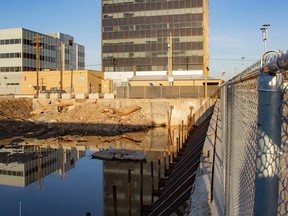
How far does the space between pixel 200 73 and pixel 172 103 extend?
27.5 meters

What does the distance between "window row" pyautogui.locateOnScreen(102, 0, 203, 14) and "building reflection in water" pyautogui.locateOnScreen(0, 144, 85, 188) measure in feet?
162

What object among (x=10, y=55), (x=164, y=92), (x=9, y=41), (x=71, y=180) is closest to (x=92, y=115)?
(x=164, y=92)

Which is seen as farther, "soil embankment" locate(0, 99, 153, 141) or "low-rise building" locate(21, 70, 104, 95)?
"low-rise building" locate(21, 70, 104, 95)

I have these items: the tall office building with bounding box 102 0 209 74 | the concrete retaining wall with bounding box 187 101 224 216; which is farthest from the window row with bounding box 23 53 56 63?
the concrete retaining wall with bounding box 187 101 224 216

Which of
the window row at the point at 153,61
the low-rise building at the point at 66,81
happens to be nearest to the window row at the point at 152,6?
the window row at the point at 153,61

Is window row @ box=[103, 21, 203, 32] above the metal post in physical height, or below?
above

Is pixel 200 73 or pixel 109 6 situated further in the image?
pixel 109 6

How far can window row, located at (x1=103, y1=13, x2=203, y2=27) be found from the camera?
7388 cm

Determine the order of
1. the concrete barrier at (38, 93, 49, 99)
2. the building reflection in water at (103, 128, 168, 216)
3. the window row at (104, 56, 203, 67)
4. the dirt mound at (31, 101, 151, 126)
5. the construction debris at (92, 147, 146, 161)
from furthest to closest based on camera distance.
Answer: the window row at (104, 56, 203, 67) → the concrete barrier at (38, 93, 49, 99) → the dirt mound at (31, 101, 151, 126) → the construction debris at (92, 147, 146, 161) → the building reflection in water at (103, 128, 168, 216)

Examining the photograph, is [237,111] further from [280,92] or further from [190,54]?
[190,54]

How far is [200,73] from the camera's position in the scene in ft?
245

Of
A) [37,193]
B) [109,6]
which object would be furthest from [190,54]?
[37,193]

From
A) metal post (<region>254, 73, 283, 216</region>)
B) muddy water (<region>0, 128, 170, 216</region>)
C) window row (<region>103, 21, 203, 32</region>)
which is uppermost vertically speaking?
window row (<region>103, 21, 203, 32</region>)

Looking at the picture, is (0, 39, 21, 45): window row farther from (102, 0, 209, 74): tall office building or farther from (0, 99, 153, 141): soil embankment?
(0, 99, 153, 141): soil embankment
